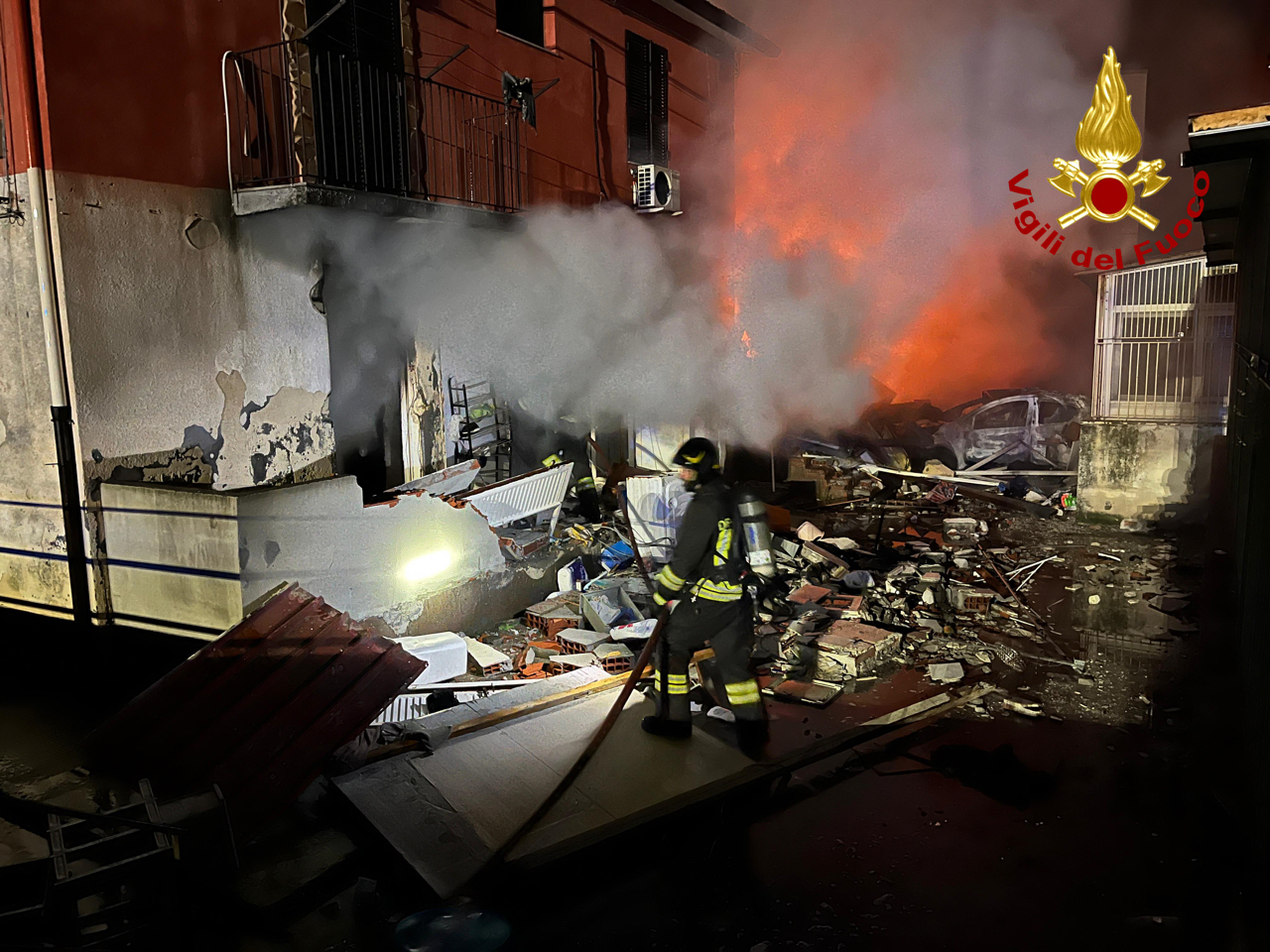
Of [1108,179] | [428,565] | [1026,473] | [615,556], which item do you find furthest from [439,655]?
[1108,179]

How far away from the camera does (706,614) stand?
4.88m

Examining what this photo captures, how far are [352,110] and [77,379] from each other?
3727 mm

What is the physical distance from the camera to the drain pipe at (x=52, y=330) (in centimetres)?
552

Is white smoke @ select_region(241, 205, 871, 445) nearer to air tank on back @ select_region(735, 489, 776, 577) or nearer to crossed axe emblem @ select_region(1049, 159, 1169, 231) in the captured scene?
air tank on back @ select_region(735, 489, 776, 577)

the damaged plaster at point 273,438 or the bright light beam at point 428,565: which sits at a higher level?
the damaged plaster at point 273,438

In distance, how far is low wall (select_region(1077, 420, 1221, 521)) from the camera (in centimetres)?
1039

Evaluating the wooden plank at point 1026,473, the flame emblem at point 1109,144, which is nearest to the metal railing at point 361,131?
→ the flame emblem at point 1109,144

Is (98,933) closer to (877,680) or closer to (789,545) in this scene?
(877,680)

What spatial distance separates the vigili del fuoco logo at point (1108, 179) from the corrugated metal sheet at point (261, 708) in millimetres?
6090

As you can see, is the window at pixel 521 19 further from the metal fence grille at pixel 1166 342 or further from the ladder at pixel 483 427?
the metal fence grille at pixel 1166 342

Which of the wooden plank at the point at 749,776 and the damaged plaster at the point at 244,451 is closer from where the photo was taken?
the wooden plank at the point at 749,776

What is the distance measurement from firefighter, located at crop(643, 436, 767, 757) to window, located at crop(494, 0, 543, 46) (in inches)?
293

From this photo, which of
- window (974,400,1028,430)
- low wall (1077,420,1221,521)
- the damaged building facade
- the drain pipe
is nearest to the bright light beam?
the damaged building facade

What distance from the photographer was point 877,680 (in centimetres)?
611
